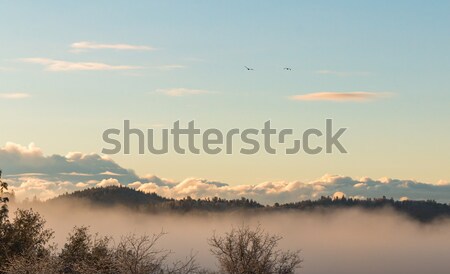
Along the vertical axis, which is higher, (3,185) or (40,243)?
(3,185)

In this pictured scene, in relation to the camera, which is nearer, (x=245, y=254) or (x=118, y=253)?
(x=118, y=253)

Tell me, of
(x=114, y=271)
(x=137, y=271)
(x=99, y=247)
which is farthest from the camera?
(x=99, y=247)

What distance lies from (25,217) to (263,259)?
32.7 m

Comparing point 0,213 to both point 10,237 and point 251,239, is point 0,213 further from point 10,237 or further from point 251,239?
point 251,239

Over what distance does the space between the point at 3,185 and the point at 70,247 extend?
81.3ft

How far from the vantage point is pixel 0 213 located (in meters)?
102

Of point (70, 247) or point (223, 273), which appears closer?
point (223, 273)

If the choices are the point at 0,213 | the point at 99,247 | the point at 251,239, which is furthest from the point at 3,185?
the point at 251,239

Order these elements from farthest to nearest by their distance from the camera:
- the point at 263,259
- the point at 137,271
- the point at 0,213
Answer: the point at 0,213, the point at 263,259, the point at 137,271

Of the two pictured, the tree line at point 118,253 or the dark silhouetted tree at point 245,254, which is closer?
the tree line at point 118,253

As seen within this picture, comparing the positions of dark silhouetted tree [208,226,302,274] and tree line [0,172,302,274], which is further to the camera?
dark silhouetted tree [208,226,302,274]

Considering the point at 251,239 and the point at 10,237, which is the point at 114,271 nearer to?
the point at 251,239

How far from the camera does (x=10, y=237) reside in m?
103

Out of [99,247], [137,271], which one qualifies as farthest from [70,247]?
[137,271]
